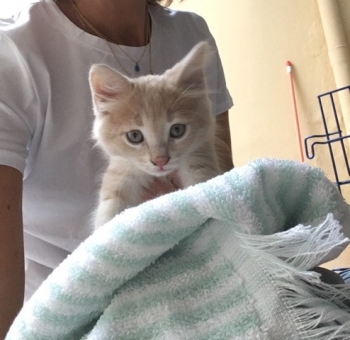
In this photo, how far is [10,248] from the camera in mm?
678

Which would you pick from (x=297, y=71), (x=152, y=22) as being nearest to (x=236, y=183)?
(x=152, y=22)

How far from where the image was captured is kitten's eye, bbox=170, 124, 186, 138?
77cm

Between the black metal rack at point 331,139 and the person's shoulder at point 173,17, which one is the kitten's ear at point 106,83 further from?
the black metal rack at point 331,139

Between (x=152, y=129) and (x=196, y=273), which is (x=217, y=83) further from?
(x=196, y=273)

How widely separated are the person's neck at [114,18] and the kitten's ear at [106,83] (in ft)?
0.76

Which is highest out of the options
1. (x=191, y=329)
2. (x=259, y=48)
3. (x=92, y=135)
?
(x=259, y=48)

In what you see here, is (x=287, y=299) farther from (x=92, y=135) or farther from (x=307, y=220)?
(x=92, y=135)

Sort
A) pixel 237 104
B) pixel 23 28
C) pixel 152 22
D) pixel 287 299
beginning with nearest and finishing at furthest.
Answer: pixel 287 299 → pixel 23 28 → pixel 152 22 → pixel 237 104

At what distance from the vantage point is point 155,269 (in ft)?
1.27

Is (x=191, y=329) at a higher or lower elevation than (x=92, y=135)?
lower

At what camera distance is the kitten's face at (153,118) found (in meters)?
0.76

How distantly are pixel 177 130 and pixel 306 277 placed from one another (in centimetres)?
46

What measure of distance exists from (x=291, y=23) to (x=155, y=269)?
1.58m

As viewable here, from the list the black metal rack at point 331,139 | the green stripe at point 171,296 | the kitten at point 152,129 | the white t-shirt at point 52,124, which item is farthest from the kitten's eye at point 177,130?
the black metal rack at point 331,139
